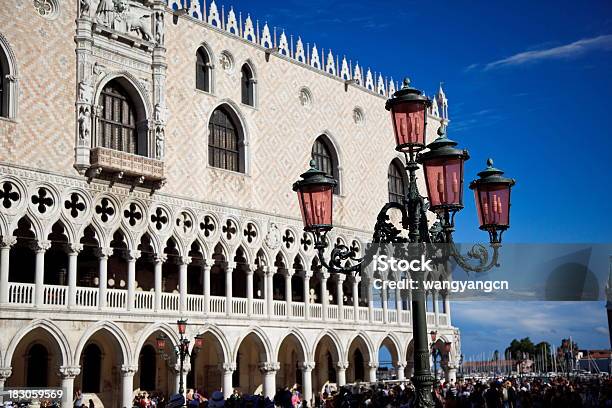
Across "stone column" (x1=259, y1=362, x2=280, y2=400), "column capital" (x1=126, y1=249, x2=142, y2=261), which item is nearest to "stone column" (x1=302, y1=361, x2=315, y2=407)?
"stone column" (x1=259, y1=362, x2=280, y2=400)

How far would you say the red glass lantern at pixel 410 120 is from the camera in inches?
263

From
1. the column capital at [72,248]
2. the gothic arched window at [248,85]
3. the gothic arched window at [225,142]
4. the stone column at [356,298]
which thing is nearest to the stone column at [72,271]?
the column capital at [72,248]

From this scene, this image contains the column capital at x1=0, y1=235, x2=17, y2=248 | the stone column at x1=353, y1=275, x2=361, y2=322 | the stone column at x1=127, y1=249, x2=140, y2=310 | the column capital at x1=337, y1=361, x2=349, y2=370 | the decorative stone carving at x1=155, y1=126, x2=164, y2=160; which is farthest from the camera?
the stone column at x1=353, y1=275, x2=361, y2=322

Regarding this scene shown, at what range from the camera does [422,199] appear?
262 inches

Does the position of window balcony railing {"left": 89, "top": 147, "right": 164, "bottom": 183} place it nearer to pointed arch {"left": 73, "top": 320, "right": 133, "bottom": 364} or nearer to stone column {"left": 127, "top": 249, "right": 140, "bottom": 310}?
stone column {"left": 127, "top": 249, "right": 140, "bottom": 310}

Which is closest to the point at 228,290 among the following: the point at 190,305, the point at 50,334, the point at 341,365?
the point at 190,305

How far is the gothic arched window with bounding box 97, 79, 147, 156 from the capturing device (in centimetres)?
1864

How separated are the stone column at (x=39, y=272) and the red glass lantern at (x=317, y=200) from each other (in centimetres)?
1088

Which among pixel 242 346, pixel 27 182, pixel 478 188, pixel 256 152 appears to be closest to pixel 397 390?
pixel 242 346

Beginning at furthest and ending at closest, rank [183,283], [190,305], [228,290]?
1. [228,290]
2. [190,305]
3. [183,283]

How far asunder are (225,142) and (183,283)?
4.06 m

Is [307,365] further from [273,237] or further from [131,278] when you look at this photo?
[131,278]

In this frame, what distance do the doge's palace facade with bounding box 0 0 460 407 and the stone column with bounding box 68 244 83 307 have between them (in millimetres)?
35

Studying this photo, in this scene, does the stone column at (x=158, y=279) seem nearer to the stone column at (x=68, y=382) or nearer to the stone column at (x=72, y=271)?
the stone column at (x=72, y=271)
